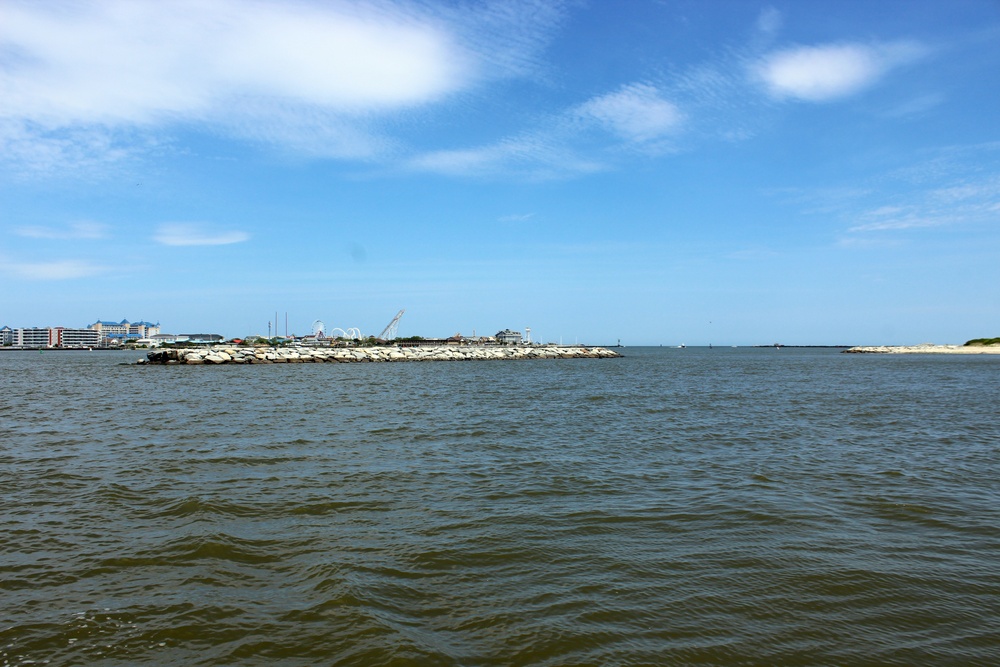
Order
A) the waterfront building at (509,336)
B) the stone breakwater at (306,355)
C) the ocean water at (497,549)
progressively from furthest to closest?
1. the waterfront building at (509,336)
2. the stone breakwater at (306,355)
3. the ocean water at (497,549)

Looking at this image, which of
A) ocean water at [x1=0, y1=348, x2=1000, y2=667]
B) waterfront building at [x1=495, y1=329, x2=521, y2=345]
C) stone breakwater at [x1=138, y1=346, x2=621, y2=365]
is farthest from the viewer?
waterfront building at [x1=495, y1=329, x2=521, y2=345]

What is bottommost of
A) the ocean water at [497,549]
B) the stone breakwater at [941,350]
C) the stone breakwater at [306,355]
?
the ocean water at [497,549]

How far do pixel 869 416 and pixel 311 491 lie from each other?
752 inches

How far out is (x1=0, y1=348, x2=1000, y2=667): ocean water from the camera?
16.1 feet

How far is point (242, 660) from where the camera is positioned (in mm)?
4586

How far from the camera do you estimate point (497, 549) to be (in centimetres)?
715

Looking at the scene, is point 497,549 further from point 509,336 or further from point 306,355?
point 509,336

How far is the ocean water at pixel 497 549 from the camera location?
194 inches

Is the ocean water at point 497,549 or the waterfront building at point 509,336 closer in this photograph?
the ocean water at point 497,549

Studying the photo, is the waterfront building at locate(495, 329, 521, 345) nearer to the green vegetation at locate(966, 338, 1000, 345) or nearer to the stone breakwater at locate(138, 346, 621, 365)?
the stone breakwater at locate(138, 346, 621, 365)

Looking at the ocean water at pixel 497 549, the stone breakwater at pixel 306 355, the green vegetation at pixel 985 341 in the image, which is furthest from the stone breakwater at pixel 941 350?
the ocean water at pixel 497 549

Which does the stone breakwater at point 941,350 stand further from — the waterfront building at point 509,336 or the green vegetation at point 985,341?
the waterfront building at point 509,336

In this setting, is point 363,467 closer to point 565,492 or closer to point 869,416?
point 565,492

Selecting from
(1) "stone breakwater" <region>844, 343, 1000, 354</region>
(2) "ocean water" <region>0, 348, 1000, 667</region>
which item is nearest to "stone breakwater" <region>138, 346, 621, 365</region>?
(2) "ocean water" <region>0, 348, 1000, 667</region>
